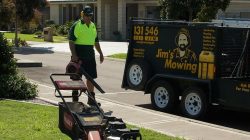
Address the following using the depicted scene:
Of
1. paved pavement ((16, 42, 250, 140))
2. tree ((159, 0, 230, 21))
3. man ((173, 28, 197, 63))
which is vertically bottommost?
paved pavement ((16, 42, 250, 140))

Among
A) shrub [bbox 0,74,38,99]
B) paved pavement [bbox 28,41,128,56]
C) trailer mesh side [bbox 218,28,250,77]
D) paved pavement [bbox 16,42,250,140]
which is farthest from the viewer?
paved pavement [bbox 28,41,128,56]

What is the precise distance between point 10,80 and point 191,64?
150 inches

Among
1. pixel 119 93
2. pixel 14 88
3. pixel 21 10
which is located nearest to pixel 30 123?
pixel 14 88

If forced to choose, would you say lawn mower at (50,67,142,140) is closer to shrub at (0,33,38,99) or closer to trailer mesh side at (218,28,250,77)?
trailer mesh side at (218,28,250,77)

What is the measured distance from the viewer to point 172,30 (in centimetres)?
1136

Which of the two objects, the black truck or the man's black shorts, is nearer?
the black truck

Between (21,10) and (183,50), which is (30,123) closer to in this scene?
(183,50)

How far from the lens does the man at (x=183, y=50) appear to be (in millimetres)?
10977

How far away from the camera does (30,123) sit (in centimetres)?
885

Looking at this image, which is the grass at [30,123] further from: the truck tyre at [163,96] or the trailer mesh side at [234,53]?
the trailer mesh side at [234,53]

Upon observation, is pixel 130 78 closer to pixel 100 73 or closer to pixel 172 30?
pixel 172 30

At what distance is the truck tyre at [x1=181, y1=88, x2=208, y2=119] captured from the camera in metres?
10.5

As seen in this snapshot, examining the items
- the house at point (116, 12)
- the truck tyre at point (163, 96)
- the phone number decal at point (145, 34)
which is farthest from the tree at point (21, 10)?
the truck tyre at point (163, 96)

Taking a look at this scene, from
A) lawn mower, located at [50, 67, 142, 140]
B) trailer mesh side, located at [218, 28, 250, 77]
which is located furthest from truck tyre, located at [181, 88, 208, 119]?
lawn mower, located at [50, 67, 142, 140]
